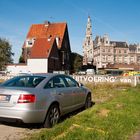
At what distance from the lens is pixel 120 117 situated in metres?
9.30

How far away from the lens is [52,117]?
834 centimetres

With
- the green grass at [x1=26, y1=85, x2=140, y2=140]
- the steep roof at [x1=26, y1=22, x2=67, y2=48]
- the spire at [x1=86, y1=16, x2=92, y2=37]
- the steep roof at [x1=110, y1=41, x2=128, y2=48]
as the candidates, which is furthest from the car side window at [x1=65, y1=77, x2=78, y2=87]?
the spire at [x1=86, y1=16, x2=92, y2=37]

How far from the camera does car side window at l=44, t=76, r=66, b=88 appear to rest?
8613 mm

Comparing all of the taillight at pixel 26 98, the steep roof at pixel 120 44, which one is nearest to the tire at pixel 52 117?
the taillight at pixel 26 98

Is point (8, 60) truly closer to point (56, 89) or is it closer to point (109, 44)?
point (56, 89)

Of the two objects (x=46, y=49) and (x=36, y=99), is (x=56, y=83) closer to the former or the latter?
(x=36, y=99)

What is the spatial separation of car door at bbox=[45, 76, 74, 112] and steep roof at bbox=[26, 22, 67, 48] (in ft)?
164

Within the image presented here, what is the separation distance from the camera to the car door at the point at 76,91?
33.0 feet

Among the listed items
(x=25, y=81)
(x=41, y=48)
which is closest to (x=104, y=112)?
(x=25, y=81)

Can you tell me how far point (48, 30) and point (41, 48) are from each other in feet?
30.5

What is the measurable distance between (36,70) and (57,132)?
150ft

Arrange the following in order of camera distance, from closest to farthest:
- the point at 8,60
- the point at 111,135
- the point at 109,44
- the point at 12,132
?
the point at 111,135
the point at 12,132
the point at 8,60
the point at 109,44

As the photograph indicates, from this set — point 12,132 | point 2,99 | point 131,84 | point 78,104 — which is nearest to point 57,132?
point 12,132

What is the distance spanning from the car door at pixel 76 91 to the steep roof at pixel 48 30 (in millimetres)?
48540
